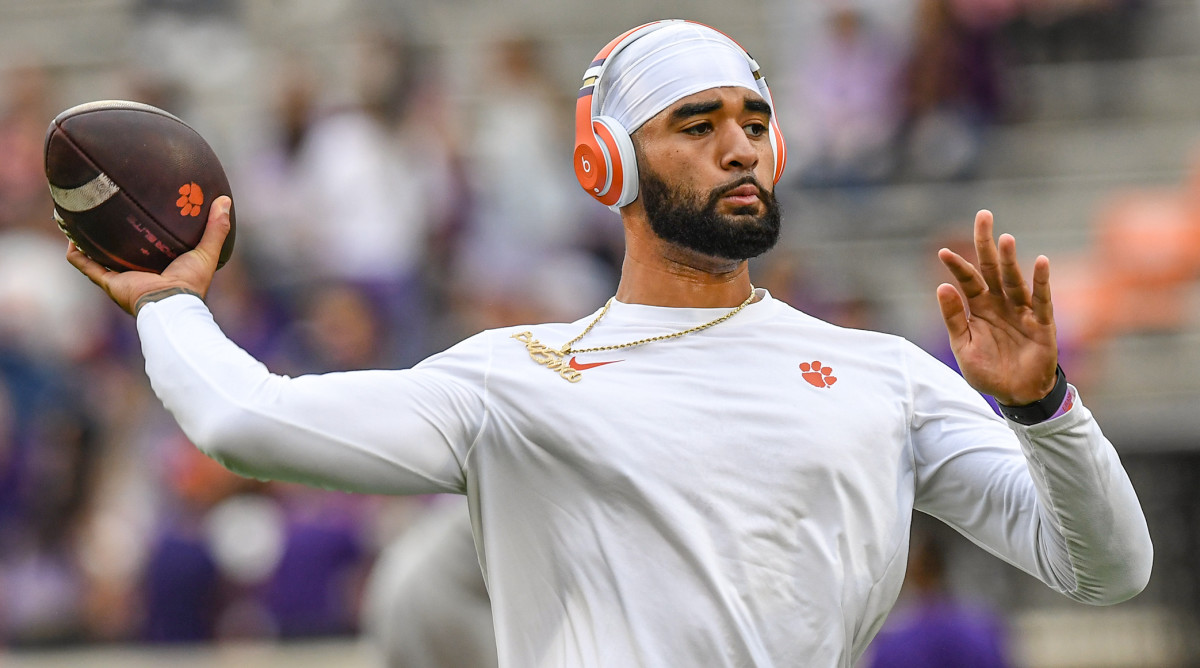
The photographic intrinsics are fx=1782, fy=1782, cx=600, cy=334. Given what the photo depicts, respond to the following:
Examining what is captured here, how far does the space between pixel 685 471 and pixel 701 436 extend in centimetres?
8

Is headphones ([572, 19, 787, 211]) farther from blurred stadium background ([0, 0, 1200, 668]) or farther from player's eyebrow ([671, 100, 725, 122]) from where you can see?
blurred stadium background ([0, 0, 1200, 668])

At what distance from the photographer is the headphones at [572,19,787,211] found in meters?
3.72

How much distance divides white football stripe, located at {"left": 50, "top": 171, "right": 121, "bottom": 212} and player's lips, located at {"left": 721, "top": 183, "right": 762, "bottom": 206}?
1.22 metres

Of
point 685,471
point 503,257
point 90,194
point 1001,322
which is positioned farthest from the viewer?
point 503,257

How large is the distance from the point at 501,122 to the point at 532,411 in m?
7.30

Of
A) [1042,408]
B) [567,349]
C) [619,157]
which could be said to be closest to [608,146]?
→ [619,157]

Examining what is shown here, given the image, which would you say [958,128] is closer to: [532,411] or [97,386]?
[97,386]

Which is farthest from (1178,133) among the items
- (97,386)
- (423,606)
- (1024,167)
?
(423,606)

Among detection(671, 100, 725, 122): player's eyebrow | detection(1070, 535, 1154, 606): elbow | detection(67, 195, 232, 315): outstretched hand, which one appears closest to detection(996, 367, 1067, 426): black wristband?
detection(1070, 535, 1154, 606): elbow

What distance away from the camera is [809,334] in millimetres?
3619

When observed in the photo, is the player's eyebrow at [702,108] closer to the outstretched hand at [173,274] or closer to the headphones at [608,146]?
the headphones at [608,146]

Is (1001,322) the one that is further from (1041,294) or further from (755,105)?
(755,105)

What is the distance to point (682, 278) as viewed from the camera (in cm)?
370

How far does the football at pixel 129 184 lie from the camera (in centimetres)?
343
